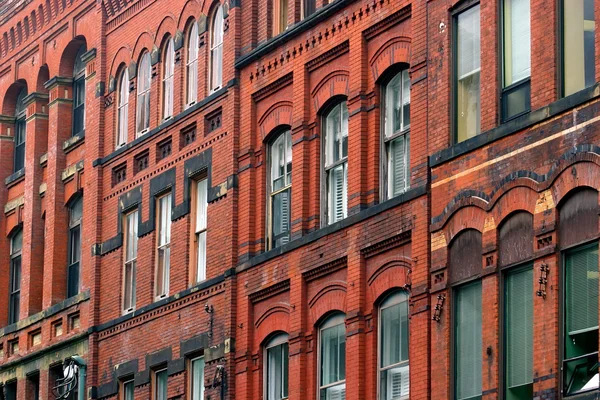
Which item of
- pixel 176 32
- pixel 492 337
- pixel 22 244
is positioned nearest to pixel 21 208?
pixel 22 244

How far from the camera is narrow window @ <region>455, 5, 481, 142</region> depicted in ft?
102

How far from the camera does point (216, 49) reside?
40.9 metres

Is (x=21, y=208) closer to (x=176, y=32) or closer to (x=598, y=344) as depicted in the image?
(x=176, y=32)

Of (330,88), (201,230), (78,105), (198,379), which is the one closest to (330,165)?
(330,88)

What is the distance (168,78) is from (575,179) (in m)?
16.8

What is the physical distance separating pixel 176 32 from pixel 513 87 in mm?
14072

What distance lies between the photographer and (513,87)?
98.7 ft

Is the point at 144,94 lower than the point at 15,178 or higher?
lower

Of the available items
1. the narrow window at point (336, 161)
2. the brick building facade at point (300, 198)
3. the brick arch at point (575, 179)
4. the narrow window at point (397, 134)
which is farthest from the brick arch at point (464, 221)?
the narrow window at point (336, 161)

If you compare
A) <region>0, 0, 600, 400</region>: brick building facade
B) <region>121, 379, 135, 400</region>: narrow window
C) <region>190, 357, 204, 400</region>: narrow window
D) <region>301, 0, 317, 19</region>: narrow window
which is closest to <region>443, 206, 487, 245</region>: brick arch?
<region>0, 0, 600, 400</region>: brick building facade

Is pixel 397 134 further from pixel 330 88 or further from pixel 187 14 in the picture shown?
pixel 187 14

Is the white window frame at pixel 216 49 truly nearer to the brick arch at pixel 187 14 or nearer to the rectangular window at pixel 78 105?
the brick arch at pixel 187 14

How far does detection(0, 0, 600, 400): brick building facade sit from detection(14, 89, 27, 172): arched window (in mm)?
126

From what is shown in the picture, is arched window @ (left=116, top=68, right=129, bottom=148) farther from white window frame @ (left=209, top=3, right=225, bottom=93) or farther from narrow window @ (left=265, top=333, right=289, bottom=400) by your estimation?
narrow window @ (left=265, top=333, right=289, bottom=400)
